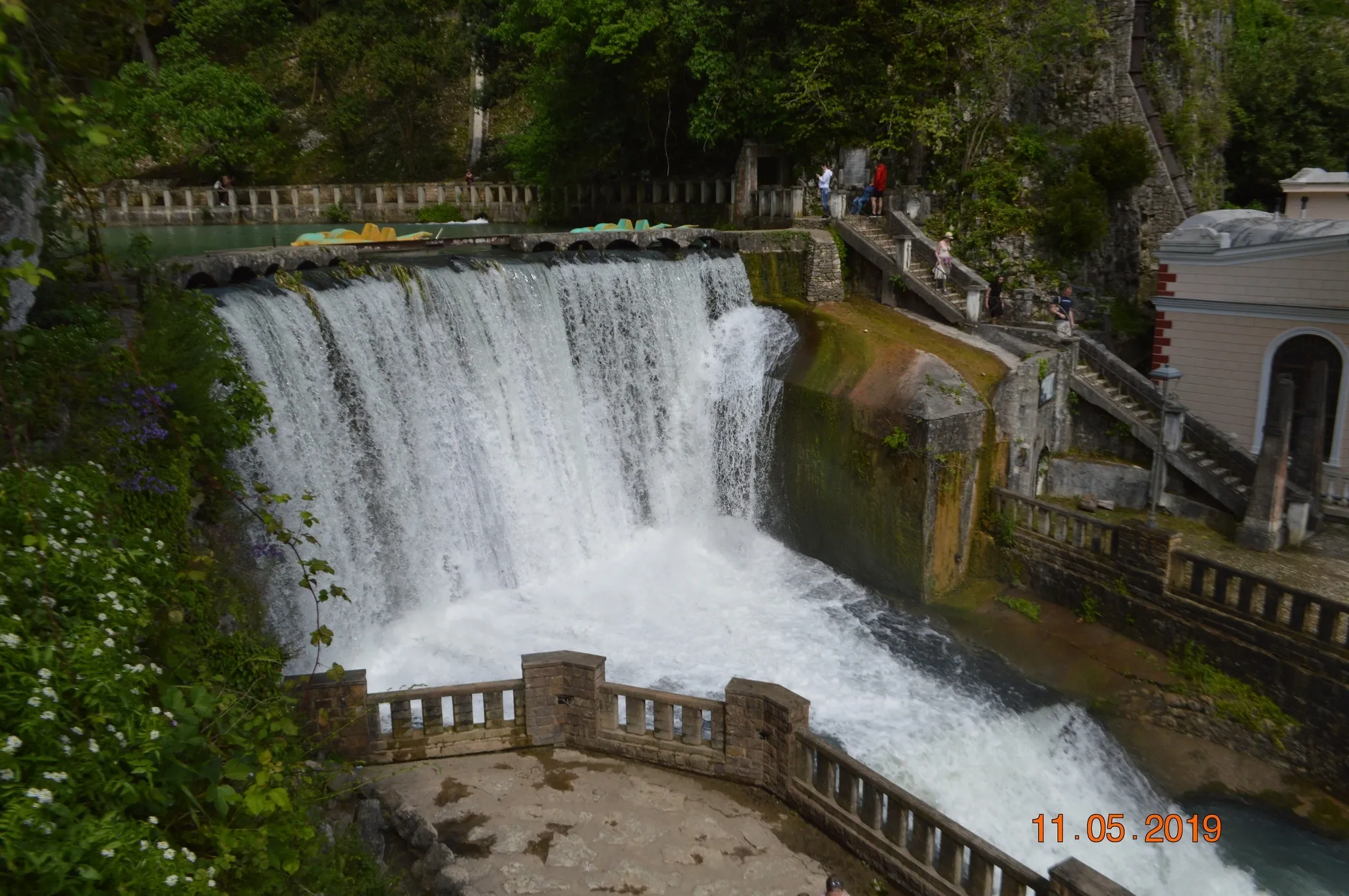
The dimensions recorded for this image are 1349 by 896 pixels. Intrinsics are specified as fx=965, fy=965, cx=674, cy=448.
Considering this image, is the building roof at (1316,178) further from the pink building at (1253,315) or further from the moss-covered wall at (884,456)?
the moss-covered wall at (884,456)

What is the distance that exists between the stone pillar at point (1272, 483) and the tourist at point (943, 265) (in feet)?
19.7

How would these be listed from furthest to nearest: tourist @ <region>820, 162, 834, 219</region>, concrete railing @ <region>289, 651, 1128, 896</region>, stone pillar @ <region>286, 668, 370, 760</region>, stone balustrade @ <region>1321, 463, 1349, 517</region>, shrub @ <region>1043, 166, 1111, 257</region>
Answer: shrub @ <region>1043, 166, 1111, 257</region> < tourist @ <region>820, 162, 834, 219</region> < stone balustrade @ <region>1321, 463, 1349, 517</region> < stone pillar @ <region>286, 668, 370, 760</region> < concrete railing @ <region>289, 651, 1128, 896</region>

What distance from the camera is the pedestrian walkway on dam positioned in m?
7.72

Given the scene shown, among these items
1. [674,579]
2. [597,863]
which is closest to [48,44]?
[597,863]

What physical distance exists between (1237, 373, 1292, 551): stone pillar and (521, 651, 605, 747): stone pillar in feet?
36.7

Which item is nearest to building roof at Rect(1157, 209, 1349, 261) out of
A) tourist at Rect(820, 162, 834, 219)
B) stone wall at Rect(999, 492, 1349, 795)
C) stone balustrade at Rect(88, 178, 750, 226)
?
tourist at Rect(820, 162, 834, 219)

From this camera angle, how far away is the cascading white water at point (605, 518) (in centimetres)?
1117

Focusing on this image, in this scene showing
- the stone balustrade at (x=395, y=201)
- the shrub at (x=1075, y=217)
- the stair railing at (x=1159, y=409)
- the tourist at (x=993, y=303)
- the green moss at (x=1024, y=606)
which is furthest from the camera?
the stone balustrade at (x=395, y=201)

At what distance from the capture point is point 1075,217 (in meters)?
21.9

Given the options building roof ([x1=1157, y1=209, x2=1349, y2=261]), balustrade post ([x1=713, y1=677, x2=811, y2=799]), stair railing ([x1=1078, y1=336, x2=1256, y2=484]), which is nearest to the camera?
balustrade post ([x1=713, y1=677, x2=811, y2=799])

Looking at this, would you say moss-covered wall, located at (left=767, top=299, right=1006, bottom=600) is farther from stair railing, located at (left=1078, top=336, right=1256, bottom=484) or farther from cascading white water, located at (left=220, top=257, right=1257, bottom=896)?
stair railing, located at (left=1078, top=336, right=1256, bottom=484)

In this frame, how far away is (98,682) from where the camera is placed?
5082mm

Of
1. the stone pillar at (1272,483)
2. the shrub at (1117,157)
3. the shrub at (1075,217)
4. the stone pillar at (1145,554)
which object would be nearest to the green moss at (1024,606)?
the stone pillar at (1145,554)

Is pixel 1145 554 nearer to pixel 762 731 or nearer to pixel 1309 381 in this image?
pixel 1309 381
